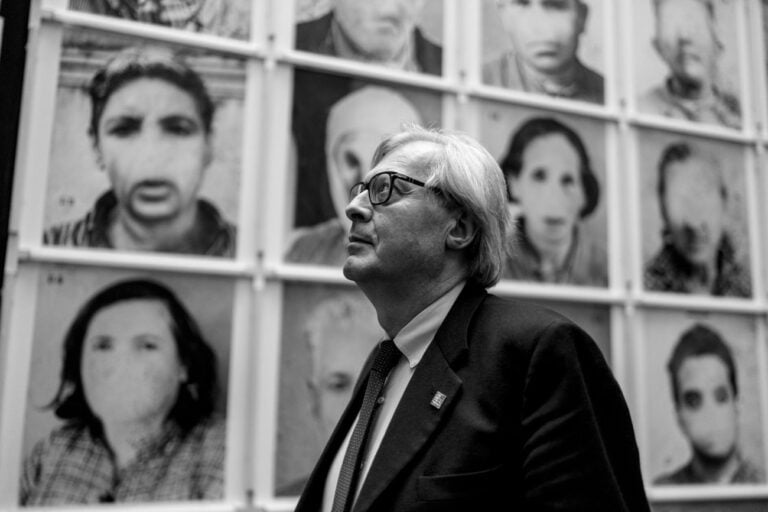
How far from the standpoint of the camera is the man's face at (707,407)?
359 centimetres

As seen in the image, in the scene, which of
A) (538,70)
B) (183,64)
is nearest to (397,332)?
(183,64)

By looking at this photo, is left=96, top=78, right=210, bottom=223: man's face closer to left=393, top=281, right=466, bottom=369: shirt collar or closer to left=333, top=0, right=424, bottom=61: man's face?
left=333, top=0, right=424, bottom=61: man's face

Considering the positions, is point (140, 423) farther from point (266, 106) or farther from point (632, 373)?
point (632, 373)

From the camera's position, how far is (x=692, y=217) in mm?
3846

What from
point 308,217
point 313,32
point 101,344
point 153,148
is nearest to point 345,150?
point 308,217

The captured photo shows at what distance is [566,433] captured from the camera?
106 cm

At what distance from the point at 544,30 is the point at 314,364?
203 cm

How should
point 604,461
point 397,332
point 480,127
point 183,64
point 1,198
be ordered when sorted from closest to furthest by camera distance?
point 604,461 → point 397,332 → point 1,198 → point 183,64 → point 480,127

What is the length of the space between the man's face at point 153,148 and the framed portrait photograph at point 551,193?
4.44 feet

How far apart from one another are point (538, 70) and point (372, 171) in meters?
2.44

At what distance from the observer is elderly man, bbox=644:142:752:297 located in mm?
3760

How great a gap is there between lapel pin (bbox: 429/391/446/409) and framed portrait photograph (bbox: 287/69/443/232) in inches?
76.3

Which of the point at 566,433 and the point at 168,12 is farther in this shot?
the point at 168,12

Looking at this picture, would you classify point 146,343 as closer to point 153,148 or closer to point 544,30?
point 153,148
